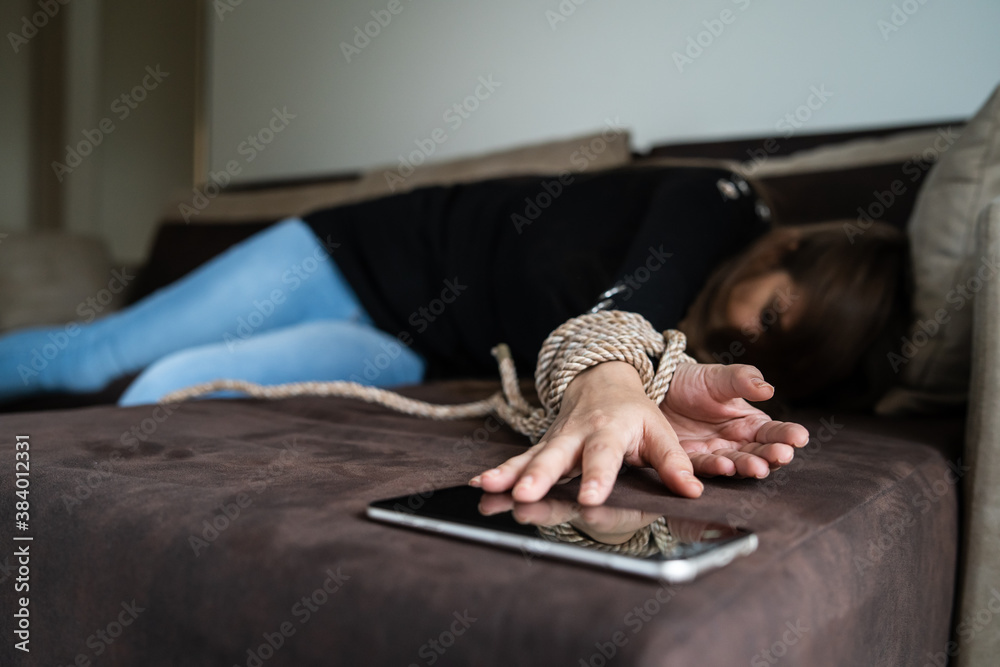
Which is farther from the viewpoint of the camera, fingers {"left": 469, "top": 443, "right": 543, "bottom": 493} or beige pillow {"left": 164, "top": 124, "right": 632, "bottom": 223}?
beige pillow {"left": 164, "top": 124, "right": 632, "bottom": 223}

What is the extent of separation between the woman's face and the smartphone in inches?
20.2

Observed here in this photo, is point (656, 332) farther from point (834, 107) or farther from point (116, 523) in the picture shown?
point (834, 107)

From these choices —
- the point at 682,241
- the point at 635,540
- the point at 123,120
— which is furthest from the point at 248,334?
the point at 123,120

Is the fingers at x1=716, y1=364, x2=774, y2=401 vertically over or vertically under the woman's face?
over

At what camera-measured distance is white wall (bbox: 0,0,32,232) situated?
3.66 meters

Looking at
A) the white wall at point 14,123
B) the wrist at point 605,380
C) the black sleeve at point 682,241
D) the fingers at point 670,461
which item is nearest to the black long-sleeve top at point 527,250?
the black sleeve at point 682,241

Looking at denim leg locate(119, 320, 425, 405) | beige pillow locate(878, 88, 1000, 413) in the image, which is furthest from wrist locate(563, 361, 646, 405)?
denim leg locate(119, 320, 425, 405)

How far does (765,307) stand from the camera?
2.93ft

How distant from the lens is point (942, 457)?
689mm

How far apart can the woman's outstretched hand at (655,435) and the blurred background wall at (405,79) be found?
1.09 metres

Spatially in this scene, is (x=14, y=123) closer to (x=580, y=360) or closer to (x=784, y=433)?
(x=580, y=360)

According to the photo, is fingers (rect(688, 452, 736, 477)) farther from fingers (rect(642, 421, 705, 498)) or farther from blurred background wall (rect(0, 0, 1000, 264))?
blurred background wall (rect(0, 0, 1000, 264))

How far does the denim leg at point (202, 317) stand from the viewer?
130cm

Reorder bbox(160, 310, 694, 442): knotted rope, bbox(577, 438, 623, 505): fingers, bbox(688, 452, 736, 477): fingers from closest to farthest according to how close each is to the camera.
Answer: bbox(577, 438, 623, 505): fingers < bbox(688, 452, 736, 477): fingers < bbox(160, 310, 694, 442): knotted rope
